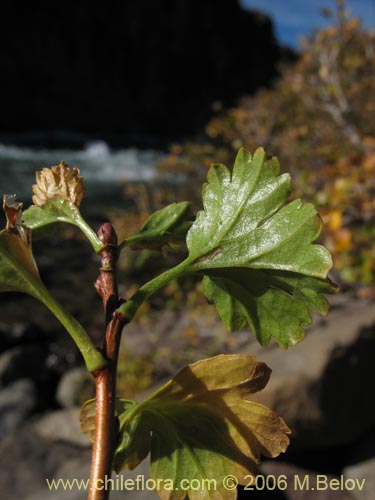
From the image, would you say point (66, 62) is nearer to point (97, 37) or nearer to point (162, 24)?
point (97, 37)

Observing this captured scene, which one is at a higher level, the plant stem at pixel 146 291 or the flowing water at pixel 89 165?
the flowing water at pixel 89 165

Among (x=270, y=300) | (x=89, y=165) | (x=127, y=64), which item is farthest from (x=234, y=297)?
(x=127, y=64)

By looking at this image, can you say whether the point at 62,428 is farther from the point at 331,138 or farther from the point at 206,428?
the point at 206,428

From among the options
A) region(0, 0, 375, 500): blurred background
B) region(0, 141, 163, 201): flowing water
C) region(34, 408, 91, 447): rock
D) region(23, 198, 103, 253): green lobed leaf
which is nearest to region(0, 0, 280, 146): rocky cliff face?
region(0, 141, 163, 201): flowing water

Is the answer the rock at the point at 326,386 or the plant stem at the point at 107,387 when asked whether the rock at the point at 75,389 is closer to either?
the rock at the point at 326,386

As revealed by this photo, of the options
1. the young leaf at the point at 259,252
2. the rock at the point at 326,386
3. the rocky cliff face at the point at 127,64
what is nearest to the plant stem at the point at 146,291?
the young leaf at the point at 259,252

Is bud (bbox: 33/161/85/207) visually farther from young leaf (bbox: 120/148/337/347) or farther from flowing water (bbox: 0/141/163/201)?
flowing water (bbox: 0/141/163/201)

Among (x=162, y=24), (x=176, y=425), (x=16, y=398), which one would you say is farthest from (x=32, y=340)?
(x=162, y=24)
